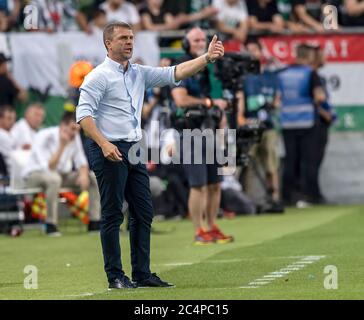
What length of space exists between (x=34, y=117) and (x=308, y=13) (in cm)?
579

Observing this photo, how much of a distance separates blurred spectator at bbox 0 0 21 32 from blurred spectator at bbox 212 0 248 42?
11.7ft

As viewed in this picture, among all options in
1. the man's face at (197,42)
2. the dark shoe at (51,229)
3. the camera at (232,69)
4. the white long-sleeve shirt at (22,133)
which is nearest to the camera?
the man's face at (197,42)

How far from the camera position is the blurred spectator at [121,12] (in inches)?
874

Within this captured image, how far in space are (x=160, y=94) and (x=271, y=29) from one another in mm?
2981

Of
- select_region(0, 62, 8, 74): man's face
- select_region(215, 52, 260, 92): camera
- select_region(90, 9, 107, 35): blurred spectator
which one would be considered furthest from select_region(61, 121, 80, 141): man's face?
select_region(90, 9, 107, 35): blurred spectator

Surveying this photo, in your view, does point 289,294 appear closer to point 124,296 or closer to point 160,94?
point 124,296

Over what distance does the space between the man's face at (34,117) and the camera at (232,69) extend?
452cm

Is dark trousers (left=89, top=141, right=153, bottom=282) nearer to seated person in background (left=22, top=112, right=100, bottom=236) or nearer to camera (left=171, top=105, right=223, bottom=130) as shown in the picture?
camera (left=171, top=105, right=223, bottom=130)

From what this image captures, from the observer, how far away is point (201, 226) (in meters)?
15.6

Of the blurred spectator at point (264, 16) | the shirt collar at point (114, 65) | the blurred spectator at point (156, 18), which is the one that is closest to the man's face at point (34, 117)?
the blurred spectator at point (156, 18)

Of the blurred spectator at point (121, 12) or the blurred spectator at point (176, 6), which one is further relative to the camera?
the blurred spectator at point (176, 6)

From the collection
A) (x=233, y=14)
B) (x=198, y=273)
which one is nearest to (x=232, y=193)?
(x=233, y=14)

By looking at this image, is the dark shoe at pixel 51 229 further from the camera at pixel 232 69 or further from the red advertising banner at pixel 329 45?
the red advertising banner at pixel 329 45

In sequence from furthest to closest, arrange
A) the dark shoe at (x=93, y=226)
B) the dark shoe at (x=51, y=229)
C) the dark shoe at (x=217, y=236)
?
the dark shoe at (x=93, y=226)
the dark shoe at (x=51, y=229)
the dark shoe at (x=217, y=236)
